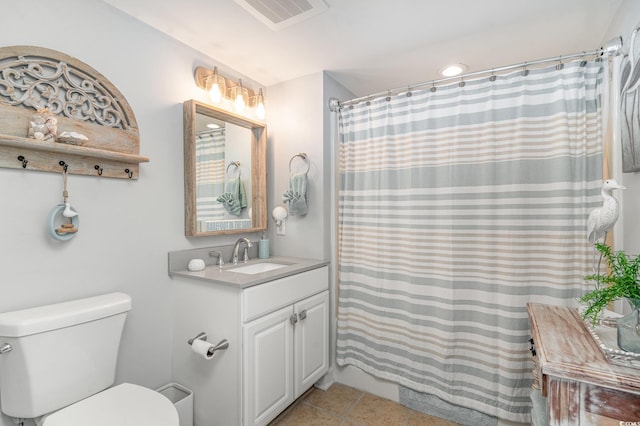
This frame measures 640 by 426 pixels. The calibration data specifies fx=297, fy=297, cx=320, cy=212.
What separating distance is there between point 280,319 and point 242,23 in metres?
1.68

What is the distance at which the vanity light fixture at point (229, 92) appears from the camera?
6.30 ft

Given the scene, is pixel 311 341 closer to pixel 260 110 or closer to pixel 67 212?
pixel 67 212

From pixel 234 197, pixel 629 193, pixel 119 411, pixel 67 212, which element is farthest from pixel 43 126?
pixel 629 193

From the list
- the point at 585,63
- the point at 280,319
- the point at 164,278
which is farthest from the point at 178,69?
the point at 585,63

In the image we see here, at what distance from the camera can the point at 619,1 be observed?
143 cm

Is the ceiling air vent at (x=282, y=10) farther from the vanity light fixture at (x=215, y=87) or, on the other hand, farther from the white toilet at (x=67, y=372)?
the white toilet at (x=67, y=372)

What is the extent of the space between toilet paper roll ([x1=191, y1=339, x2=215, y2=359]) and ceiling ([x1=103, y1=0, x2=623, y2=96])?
5.62 ft

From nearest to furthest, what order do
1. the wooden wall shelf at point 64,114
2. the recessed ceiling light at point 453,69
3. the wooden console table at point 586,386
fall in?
the wooden console table at point 586,386, the wooden wall shelf at point 64,114, the recessed ceiling light at point 453,69

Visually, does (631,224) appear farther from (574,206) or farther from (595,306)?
(595,306)

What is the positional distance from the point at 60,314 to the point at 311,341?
134cm

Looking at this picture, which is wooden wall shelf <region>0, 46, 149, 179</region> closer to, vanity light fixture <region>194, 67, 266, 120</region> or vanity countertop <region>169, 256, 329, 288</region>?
vanity light fixture <region>194, 67, 266, 120</region>

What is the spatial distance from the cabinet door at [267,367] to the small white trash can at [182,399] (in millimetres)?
332

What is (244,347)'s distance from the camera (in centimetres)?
149

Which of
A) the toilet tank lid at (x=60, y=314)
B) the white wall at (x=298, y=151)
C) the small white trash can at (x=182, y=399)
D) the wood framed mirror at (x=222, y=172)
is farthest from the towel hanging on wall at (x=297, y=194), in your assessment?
the small white trash can at (x=182, y=399)
